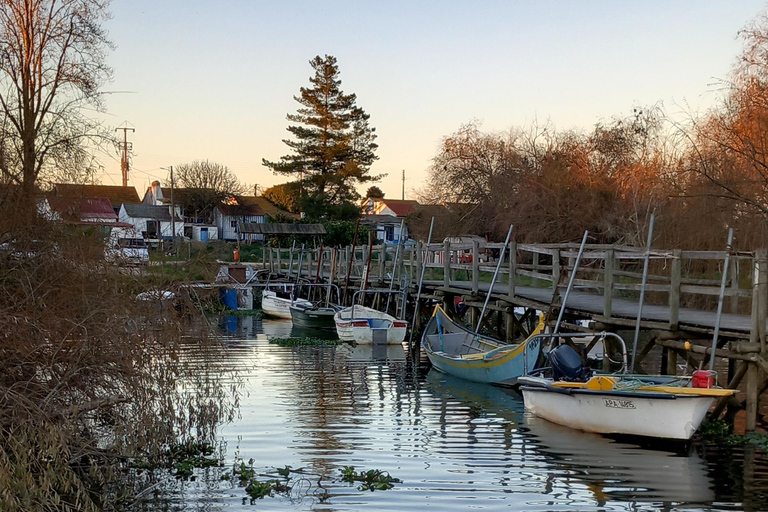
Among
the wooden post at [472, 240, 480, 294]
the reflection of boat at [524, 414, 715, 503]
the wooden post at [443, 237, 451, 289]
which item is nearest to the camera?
the reflection of boat at [524, 414, 715, 503]

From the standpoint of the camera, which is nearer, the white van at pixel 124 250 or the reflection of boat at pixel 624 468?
the reflection of boat at pixel 624 468

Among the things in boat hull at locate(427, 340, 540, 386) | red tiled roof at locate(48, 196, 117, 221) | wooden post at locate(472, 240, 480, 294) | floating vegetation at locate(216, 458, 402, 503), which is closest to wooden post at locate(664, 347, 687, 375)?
boat hull at locate(427, 340, 540, 386)

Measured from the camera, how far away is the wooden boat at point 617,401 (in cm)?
1321

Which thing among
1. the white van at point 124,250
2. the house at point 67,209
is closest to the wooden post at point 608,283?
the white van at point 124,250

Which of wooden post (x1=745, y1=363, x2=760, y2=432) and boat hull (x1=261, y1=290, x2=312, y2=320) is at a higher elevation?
wooden post (x1=745, y1=363, x2=760, y2=432)

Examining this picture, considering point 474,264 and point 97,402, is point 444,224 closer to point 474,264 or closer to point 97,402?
point 474,264

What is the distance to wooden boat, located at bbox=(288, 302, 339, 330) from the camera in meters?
34.9

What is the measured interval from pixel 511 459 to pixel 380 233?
78.2m

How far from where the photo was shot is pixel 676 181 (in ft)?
90.1

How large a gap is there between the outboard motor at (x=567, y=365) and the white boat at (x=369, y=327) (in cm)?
1390

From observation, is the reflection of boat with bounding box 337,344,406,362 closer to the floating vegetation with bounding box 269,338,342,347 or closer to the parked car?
the floating vegetation with bounding box 269,338,342,347

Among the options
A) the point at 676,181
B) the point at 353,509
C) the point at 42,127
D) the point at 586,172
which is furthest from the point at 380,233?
the point at 353,509

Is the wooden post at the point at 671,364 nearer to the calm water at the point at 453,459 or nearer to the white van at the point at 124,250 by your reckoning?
the calm water at the point at 453,459

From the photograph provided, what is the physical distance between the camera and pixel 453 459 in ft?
43.3
